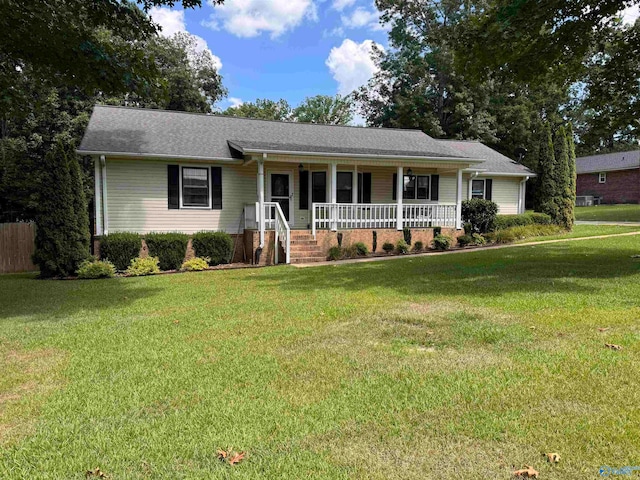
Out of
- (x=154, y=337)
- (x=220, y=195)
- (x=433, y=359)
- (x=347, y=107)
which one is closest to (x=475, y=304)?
(x=433, y=359)

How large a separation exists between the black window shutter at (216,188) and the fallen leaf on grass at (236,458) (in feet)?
40.6

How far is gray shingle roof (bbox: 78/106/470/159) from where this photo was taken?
539 inches

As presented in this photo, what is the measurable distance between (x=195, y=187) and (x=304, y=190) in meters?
3.94

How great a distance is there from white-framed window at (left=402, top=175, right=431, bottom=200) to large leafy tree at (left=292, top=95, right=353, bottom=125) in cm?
2857

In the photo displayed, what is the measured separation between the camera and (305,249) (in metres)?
13.7

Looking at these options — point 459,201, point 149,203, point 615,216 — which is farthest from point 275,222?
point 615,216

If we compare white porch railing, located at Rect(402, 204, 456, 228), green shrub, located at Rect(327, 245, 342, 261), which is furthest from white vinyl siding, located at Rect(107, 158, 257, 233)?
white porch railing, located at Rect(402, 204, 456, 228)

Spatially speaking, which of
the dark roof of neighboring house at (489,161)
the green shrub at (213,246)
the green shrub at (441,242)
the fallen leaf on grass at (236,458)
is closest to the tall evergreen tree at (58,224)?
the green shrub at (213,246)

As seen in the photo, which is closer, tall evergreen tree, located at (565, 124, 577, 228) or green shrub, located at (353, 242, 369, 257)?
green shrub, located at (353, 242, 369, 257)

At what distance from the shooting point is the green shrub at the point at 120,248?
12250mm

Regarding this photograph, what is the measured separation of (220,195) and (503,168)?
1343cm

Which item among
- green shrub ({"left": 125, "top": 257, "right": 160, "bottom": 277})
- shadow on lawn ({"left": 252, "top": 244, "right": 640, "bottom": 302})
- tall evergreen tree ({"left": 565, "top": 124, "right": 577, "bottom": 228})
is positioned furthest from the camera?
Answer: tall evergreen tree ({"left": 565, "top": 124, "right": 577, "bottom": 228})

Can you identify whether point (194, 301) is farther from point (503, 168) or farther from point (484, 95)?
point (484, 95)

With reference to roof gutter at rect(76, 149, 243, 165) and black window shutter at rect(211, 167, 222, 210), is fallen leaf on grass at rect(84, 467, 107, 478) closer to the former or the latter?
roof gutter at rect(76, 149, 243, 165)
